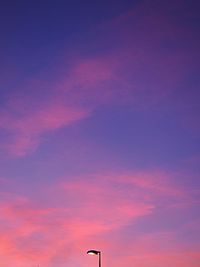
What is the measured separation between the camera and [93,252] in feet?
96.6

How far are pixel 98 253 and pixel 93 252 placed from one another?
1.54 feet

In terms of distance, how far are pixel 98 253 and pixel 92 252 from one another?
0.54m

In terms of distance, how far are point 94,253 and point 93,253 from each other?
0.08 metres

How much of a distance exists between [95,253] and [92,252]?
273 mm

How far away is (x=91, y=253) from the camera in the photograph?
2950cm

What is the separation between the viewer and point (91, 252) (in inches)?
1162

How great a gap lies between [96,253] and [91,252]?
43 cm

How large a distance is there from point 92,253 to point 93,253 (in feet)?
0.28

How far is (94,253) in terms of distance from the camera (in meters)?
29.4

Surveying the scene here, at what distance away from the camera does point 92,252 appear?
29.5 meters

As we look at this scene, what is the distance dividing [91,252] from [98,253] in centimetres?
58

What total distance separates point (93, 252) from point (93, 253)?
79mm
